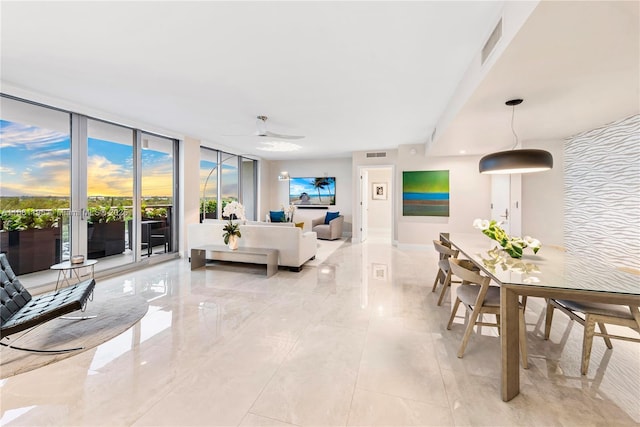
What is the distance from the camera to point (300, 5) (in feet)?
5.91

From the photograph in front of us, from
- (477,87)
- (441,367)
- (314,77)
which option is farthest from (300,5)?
(441,367)

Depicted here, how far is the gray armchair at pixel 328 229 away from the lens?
7.51 metres

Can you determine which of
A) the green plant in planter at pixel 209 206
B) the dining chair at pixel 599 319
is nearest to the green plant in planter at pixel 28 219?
the green plant in planter at pixel 209 206

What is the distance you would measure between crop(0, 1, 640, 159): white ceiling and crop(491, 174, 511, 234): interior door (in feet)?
4.04

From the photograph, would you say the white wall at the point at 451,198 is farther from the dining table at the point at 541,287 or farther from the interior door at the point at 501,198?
the dining table at the point at 541,287

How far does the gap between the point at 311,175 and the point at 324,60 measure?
20.8 ft

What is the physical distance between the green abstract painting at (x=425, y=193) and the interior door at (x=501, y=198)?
930 mm

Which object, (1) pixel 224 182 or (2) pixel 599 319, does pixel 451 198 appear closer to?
(2) pixel 599 319

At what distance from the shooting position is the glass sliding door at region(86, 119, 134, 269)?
4.02 meters

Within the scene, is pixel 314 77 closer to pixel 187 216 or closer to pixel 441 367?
pixel 441 367

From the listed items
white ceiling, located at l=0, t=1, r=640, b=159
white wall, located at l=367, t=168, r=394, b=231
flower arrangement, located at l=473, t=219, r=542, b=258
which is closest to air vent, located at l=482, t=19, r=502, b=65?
white ceiling, located at l=0, t=1, r=640, b=159

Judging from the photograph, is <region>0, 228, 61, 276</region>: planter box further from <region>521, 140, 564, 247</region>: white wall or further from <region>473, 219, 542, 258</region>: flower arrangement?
<region>521, 140, 564, 247</region>: white wall

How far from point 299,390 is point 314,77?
2.88 metres

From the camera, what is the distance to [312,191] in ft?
28.8
